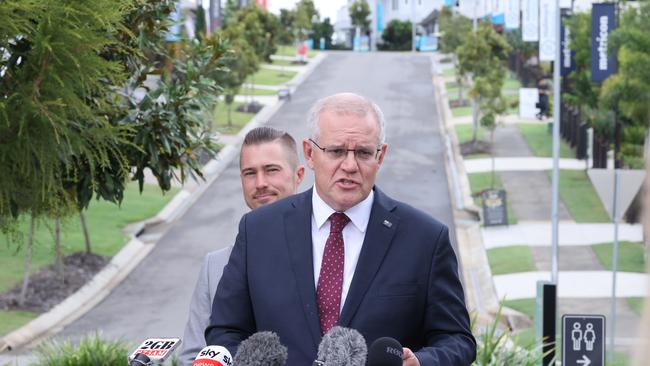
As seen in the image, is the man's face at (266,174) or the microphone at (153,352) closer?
the microphone at (153,352)

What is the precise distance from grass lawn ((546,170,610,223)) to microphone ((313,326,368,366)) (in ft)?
89.8

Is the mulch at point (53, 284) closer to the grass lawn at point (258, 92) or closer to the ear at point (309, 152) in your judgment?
the ear at point (309, 152)

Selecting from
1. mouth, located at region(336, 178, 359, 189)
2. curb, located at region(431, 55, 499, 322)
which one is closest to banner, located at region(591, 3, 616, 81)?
curb, located at region(431, 55, 499, 322)

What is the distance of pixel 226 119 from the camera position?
51.1 metres

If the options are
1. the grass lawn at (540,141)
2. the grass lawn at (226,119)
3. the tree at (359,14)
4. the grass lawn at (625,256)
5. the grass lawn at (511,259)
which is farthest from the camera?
the tree at (359,14)

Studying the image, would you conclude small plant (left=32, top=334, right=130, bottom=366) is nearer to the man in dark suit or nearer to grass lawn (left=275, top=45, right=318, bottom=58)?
the man in dark suit

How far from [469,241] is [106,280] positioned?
8.63m

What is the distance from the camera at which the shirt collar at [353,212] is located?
479 centimetres

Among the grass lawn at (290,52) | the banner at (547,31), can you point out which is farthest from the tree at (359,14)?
the banner at (547,31)

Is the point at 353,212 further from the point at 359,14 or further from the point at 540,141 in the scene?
the point at 359,14

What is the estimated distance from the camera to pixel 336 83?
62656 mm

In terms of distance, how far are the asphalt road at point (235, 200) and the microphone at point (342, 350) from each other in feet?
34.4

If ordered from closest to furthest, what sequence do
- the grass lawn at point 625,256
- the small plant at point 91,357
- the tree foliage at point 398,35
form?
the small plant at point 91,357
the grass lawn at point 625,256
the tree foliage at point 398,35

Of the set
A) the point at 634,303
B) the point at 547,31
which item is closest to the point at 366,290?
the point at 634,303
